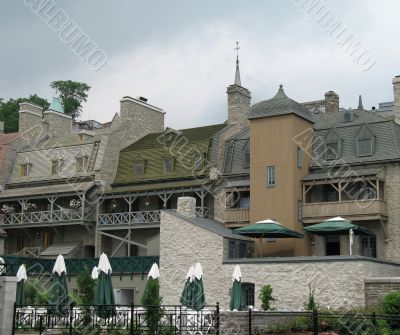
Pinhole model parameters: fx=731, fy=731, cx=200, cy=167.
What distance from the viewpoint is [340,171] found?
3725 centimetres

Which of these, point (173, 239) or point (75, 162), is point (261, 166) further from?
point (75, 162)

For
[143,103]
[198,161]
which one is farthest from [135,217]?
[143,103]

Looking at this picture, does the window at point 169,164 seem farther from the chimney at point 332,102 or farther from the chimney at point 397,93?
the chimney at point 397,93

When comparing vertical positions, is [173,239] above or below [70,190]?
below

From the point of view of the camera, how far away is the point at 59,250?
148ft

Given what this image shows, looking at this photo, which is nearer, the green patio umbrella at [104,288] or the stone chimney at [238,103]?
the green patio umbrella at [104,288]

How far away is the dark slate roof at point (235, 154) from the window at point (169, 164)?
12.2ft

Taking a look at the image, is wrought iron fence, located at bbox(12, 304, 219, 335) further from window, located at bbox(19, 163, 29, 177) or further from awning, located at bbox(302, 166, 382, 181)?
window, located at bbox(19, 163, 29, 177)

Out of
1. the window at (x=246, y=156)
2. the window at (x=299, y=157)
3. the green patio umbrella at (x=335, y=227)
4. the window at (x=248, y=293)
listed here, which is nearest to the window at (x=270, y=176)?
the window at (x=299, y=157)

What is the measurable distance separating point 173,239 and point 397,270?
10192 mm

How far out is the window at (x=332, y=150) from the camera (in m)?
38.2

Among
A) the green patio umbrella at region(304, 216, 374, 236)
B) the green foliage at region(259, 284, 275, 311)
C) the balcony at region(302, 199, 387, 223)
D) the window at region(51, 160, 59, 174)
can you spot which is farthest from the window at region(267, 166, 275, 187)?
the window at region(51, 160, 59, 174)

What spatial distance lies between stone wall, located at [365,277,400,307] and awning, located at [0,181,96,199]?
21752 mm

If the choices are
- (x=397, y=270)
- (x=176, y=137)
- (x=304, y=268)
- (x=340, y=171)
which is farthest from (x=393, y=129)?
(x=176, y=137)
